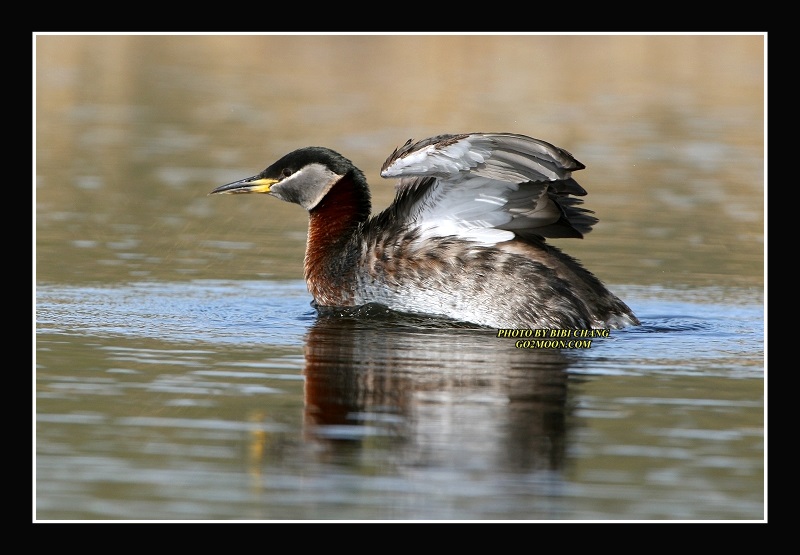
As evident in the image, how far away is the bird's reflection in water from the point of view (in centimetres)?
760

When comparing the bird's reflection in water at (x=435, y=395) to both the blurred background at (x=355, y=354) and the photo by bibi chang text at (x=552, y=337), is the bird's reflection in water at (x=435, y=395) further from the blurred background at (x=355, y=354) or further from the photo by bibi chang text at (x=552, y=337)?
the photo by bibi chang text at (x=552, y=337)

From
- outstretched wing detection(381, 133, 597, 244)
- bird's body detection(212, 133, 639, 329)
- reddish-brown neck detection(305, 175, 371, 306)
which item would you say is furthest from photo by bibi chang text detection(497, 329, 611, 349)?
reddish-brown neck detection(305, 175, 371, 306)

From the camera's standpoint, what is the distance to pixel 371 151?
68.2 feet

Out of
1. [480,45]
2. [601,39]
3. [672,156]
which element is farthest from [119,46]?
[672,156]

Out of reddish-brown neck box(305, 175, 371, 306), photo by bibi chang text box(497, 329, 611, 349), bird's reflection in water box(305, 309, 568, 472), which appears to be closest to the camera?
bird's reflection in water box(305, 309, 568, 472)

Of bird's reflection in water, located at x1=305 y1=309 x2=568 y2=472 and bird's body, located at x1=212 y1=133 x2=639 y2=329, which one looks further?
bird's body, located at x1=212 y1=133 x2=639 y2=329

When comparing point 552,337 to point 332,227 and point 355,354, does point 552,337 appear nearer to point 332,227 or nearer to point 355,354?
point 355,354

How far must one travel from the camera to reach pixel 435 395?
8.66 meters

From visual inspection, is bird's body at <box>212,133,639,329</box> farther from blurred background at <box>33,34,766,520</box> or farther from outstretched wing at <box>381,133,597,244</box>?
blurred background at <box>33,34,766,520</box>

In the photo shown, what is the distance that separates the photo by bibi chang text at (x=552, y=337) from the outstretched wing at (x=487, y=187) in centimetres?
85

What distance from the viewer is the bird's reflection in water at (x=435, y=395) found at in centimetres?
760

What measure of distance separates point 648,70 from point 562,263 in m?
23.3

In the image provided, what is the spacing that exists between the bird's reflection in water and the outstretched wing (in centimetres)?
90
